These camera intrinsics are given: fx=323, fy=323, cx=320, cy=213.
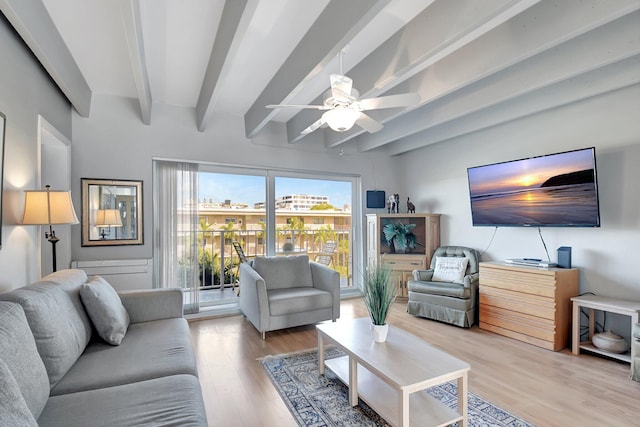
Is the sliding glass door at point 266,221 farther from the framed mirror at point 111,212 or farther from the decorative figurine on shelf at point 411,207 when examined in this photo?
the decorative figurine on shelf at point 411,207

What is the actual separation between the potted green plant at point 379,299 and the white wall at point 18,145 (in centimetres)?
234

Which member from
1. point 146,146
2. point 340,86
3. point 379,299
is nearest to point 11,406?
point 379,299

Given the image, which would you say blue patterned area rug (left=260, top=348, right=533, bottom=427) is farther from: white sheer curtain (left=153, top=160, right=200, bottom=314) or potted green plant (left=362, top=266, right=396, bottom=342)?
white sheer curtain (left=153, top=160, right=200, bottom=314)

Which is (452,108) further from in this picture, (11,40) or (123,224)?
(123,224)

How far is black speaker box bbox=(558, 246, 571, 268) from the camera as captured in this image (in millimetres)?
3229

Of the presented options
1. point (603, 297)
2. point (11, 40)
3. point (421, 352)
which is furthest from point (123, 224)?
point (603, 297)

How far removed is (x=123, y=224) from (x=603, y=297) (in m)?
4.91

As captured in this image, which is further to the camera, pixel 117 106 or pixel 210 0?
pixel 117 106

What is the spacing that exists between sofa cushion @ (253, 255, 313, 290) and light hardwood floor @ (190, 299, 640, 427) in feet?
1.78

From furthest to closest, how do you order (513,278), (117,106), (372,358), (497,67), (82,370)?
(117,106) < (513,278) < (497,67) < (372,358) < (82,370)

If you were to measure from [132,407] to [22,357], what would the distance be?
44 centimetres

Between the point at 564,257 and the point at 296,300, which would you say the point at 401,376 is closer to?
the point at 296,300

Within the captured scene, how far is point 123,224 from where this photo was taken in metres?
3.65

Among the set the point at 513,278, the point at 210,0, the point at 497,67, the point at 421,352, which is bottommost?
the point at 421,352
